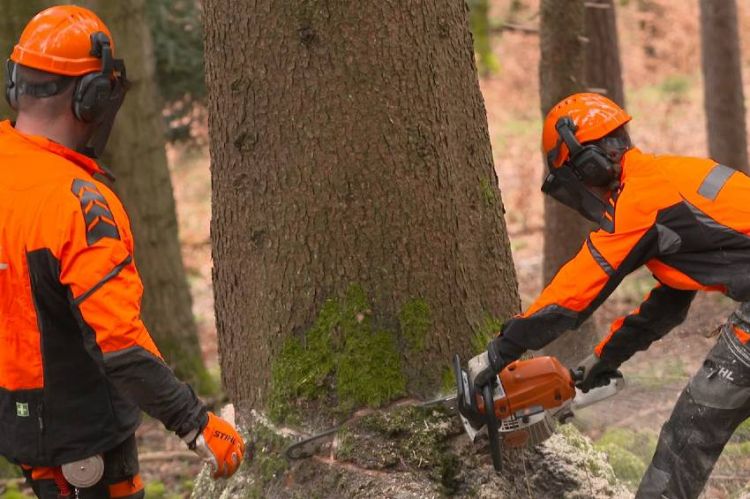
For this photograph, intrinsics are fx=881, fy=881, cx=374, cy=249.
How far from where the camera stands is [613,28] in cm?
831

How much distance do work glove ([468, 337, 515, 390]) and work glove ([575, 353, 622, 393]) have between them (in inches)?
28.0

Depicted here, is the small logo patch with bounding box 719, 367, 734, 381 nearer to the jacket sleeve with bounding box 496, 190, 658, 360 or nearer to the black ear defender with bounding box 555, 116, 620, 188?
the jacket sleeve with bounding box 496, 190, 658, 360

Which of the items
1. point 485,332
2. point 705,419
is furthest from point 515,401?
point 705,419

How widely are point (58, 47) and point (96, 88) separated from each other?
0.58 feet

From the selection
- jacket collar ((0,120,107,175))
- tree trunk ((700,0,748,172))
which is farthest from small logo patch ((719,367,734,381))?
tree trunk ((700,0,748,172))

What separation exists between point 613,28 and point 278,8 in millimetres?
5658

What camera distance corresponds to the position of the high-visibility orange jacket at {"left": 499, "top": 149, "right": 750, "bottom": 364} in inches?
134

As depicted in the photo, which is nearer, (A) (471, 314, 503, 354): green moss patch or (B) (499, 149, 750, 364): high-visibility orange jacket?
(B) (499, 149, 750, 364): high-visibility orange jacket

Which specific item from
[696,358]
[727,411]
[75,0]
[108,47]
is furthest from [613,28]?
[108,47]

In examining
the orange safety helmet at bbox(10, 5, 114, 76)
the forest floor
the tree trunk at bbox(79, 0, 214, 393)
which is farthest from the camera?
the tree trunk at bbox(79, 0, 214, 393)

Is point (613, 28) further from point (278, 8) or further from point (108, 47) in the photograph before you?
point (108, 47)

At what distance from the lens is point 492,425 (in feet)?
11.2

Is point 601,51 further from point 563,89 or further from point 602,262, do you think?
point 602,262

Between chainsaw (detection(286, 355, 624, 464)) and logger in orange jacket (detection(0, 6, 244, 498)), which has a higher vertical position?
logger in orange jacket (detection(0, 6, 244, 498))
